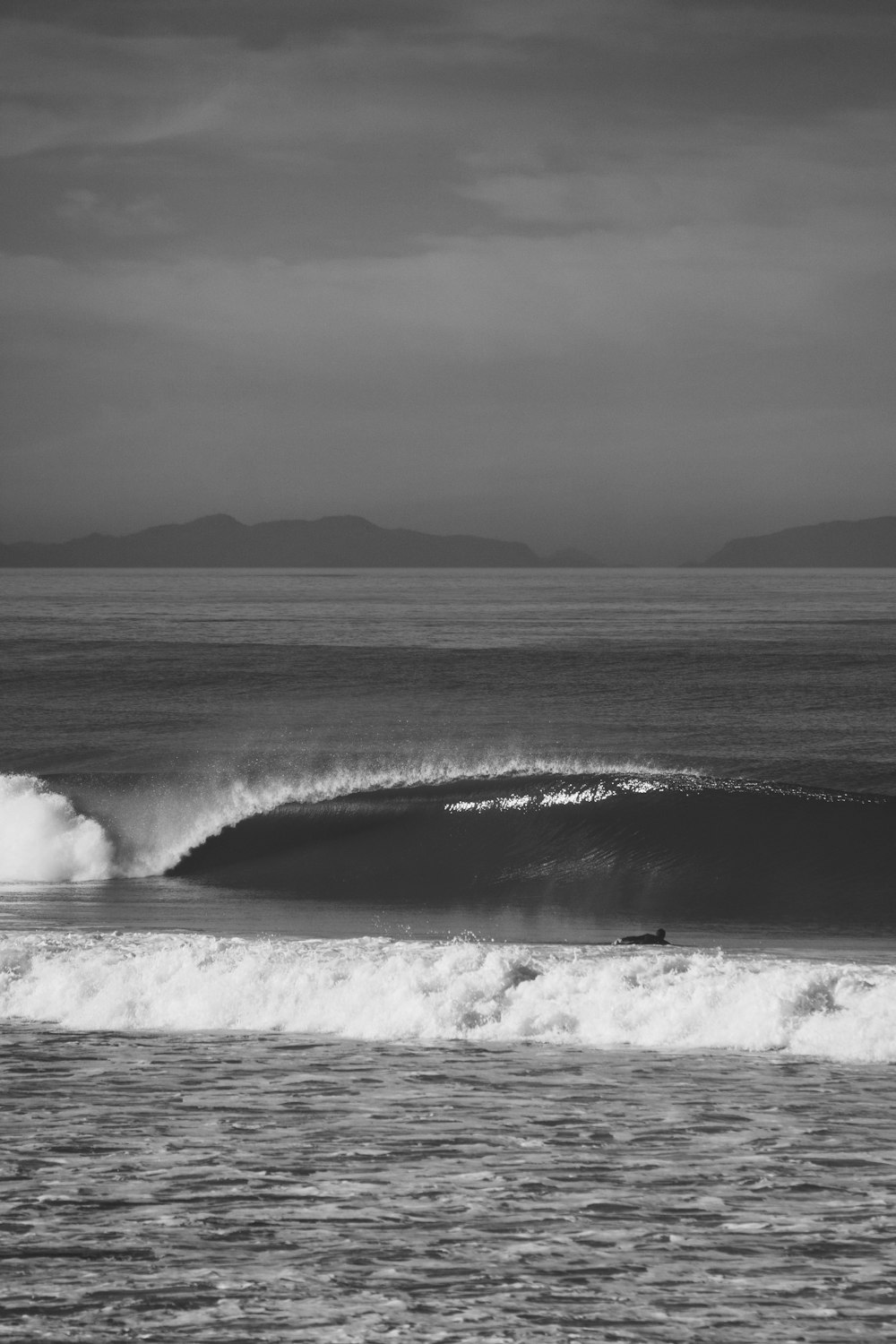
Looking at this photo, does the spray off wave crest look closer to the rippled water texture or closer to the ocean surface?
the ocean surface

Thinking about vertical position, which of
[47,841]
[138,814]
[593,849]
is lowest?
[593,849]

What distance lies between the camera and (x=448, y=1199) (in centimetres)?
633

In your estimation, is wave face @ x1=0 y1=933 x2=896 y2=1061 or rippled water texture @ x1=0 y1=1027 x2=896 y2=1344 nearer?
rippled water texture @ x1=0 y1=1027 x2=896 y2=1344

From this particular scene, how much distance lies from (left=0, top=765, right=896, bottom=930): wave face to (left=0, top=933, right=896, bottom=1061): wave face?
581 centimetres

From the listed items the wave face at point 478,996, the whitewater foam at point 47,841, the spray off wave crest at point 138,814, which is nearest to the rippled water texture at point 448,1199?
the wave face at point 478,996

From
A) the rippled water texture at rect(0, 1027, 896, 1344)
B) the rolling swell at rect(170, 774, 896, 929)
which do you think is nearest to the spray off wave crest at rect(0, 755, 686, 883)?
the rolling swell at rect(170, 774, 896, 929)

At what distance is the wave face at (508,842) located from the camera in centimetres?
1741

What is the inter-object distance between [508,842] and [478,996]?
32.2 feet

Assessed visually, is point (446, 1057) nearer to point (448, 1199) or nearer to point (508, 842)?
point (448, 1199)

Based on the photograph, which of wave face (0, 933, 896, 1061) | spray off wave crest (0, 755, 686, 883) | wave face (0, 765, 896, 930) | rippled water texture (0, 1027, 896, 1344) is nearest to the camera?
rippled water texture (0, 1027, 896, 1344)

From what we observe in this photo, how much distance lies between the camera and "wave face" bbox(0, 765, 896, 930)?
17.4 metres

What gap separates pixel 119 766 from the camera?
27.8 m

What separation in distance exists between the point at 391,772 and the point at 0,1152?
20.6m

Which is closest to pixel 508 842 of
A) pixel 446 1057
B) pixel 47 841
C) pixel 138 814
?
pixel 138 814
